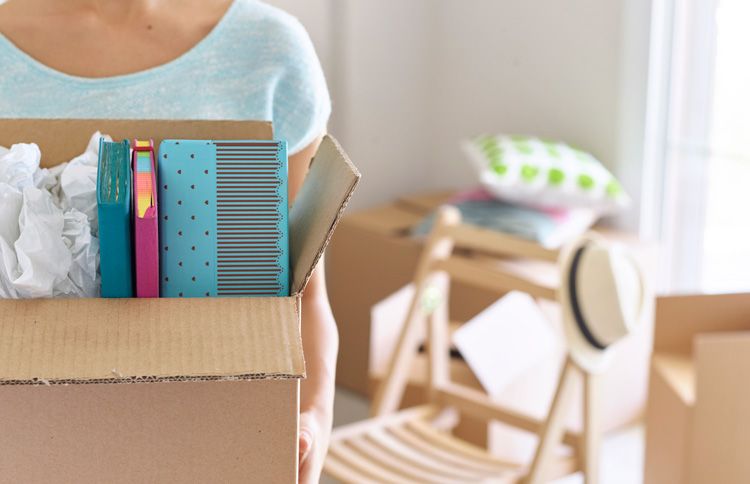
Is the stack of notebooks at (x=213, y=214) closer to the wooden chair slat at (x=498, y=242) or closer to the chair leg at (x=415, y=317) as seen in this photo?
the wooden chair slat at (x=498, y=242)

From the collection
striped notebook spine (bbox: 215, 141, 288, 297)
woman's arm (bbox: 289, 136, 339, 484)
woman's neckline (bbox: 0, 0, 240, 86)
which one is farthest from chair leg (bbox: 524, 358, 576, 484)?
striped notebook spine (bbox: 215, 141, 288, 297)

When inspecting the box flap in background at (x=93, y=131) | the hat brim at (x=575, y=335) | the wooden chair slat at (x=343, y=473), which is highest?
the box flap in background at (x=93, y=131)

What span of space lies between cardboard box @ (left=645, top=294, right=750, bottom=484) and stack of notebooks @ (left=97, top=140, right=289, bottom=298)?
1001 millimetres

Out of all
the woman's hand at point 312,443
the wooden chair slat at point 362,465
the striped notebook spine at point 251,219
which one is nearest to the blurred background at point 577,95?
the wooden chair slat at point 362,465

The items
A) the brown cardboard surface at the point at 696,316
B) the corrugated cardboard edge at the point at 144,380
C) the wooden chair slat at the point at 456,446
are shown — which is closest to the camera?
the corrugated cardboard edge at the point at 144,380

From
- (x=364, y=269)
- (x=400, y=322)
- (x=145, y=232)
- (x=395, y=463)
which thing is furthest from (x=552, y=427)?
(x=145, y=232)

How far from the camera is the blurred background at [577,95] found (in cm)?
251

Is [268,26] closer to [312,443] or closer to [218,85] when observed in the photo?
[218,85]

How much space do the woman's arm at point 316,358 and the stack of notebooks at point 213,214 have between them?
0.57ft

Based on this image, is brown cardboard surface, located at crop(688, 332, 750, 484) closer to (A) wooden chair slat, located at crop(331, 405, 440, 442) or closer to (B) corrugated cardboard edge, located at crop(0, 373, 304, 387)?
(A) wooden chair slat, located at crop(331, 405, 440, 442)

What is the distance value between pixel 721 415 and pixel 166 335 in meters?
1.20

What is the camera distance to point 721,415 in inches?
66.9

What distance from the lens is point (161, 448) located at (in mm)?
721

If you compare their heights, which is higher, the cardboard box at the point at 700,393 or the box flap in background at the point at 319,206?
the box flap in background at the point at 319,206
